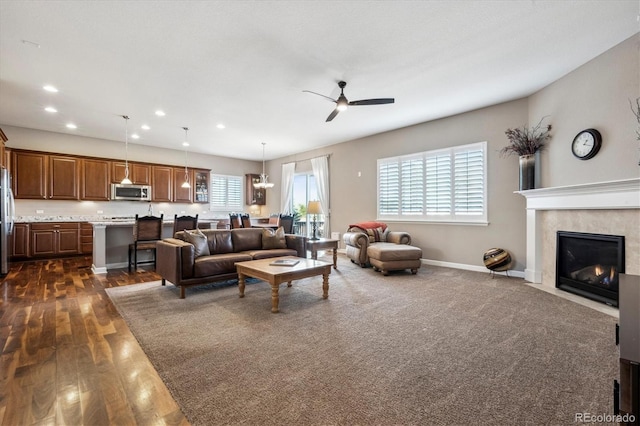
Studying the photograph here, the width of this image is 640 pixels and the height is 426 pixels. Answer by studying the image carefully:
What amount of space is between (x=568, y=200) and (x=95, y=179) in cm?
961

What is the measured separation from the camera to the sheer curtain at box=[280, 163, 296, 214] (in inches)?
363

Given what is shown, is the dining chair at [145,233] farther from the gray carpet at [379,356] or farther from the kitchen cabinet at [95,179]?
the kitchen cabinet at [95,179]

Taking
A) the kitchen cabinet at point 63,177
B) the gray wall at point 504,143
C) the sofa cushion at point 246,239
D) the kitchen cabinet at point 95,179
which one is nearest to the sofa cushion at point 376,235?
the gray wall at point 504,143

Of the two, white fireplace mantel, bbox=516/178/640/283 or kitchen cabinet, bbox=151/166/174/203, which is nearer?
white fireplace mantel, bbox=516/178/640/283

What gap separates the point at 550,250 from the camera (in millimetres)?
4203

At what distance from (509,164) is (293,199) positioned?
6035 mm

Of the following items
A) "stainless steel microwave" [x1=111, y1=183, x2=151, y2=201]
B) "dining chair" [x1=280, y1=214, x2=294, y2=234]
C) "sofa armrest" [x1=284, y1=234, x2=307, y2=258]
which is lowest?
"sofa armrest" [x1=284, y1=234, x2=307, y2=258]

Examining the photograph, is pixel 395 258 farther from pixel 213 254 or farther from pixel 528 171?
pixel 213 254

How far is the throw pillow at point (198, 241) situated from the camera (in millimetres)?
4168

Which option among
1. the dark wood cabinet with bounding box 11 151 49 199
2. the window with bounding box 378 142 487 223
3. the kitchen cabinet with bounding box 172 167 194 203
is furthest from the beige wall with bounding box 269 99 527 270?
the dark wood cabinet with bounding box 11 151 49 199

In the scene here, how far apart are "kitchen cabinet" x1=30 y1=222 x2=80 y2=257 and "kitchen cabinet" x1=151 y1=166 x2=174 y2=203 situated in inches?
76.9

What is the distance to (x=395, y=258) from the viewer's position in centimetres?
493

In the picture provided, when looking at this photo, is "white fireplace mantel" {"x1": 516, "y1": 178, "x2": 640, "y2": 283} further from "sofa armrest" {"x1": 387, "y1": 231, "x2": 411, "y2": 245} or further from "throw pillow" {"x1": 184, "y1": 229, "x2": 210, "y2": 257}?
"throw pillow" {"x1": 184, "y1": 229, "x2": 210, "y2": 257}

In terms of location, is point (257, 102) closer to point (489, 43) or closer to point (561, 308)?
point (489, 43)
